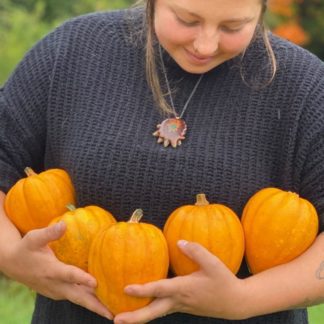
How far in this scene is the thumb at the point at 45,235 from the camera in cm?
200

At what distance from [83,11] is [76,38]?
5770 mm

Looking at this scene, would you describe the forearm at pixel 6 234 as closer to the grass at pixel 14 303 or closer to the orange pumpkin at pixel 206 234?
the orange pumpkin at pixel 206 234

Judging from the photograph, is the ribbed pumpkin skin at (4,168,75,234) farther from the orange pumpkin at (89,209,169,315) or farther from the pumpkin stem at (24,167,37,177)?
the orange pumpkin at (89,209,169,315)

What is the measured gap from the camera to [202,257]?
6.48 feet

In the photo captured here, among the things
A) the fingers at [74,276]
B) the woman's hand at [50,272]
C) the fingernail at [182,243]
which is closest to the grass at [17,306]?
the woman's hand at [50,272]

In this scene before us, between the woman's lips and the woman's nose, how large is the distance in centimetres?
6

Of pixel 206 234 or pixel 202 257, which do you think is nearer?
pixel 202 257

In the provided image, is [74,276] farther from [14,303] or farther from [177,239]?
[14,303]

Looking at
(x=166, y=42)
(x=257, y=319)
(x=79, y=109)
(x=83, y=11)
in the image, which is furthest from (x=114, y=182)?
(x=83, y=11)

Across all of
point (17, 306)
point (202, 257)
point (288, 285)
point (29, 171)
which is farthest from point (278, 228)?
point (17, 306)

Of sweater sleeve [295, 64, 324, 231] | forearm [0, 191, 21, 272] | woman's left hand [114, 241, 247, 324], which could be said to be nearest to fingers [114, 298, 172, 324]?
woman's left hand [114, 241, 247, 324]

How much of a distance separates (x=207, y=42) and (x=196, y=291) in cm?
62

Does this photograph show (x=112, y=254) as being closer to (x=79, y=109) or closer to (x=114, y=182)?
(x=114, y=182)

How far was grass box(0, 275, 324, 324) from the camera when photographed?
4.83 metres
